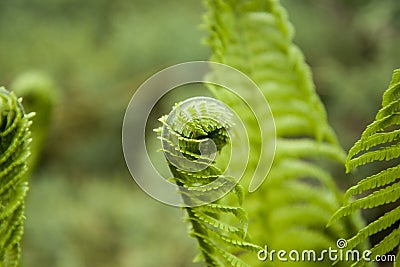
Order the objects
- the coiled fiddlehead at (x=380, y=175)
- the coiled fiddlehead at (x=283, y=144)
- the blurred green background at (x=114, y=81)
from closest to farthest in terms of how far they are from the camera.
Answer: the coiled fiddlehead at (x=380, y=175) → the coiled fiddlehead at (x=283, y=144) → the blurred green background at (x=114, y=81)

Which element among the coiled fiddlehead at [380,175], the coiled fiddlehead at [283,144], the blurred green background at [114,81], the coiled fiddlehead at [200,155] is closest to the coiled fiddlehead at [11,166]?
the coiled fiddlehead at [200,155]

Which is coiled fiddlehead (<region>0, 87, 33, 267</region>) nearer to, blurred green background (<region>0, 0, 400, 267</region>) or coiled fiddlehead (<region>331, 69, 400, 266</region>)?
coiled fiddlehead (<region>331, 69, 400, 266</region>)

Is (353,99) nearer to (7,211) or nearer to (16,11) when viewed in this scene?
(16,11)

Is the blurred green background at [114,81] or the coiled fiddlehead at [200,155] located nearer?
the coiled fiddlehead at [200,155]

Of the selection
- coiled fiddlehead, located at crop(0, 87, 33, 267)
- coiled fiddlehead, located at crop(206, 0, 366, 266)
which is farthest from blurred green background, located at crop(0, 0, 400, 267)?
coiled fiddlehead, located at crop(0, 87, 33, 267)

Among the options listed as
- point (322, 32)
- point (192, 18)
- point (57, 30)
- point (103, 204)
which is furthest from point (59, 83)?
point (322, 32)

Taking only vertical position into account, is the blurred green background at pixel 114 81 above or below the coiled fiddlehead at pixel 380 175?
above

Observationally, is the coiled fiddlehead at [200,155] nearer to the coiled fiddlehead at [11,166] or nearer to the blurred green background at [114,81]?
the coiled fiddlehead at [11,166]
